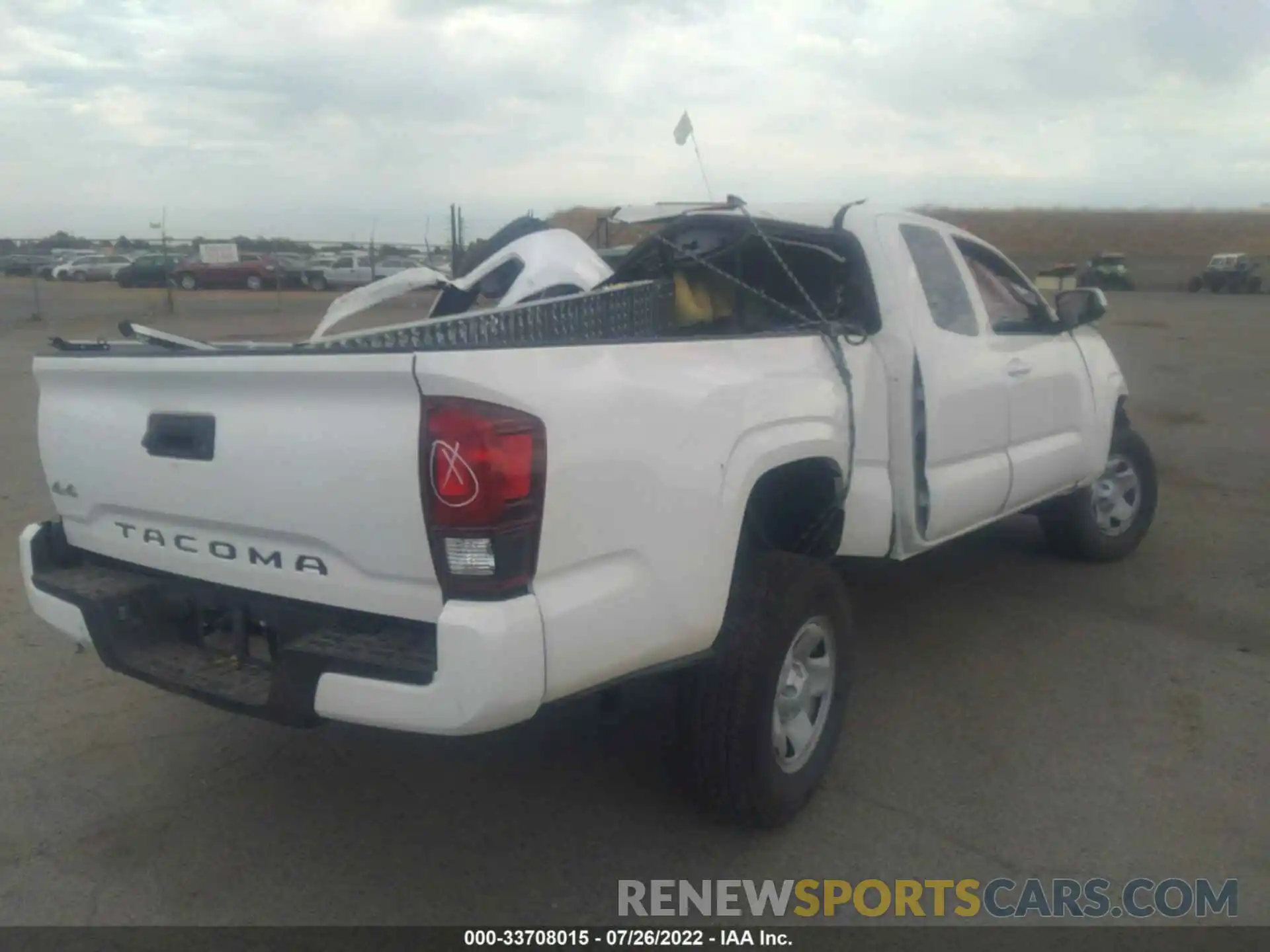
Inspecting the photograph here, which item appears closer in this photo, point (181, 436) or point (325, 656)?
point (325, 656)

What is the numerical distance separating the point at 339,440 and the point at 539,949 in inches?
59.3

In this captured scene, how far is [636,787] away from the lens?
404 cm

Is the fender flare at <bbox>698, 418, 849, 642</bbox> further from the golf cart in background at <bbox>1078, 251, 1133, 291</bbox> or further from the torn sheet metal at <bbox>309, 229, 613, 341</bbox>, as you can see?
the golf cart in background at <bbox>1078, 251, 1133, 291</bbox>

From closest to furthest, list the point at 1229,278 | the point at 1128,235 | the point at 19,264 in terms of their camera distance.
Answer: the point at 1229,278, the point at 19,264, the point at 1128,235

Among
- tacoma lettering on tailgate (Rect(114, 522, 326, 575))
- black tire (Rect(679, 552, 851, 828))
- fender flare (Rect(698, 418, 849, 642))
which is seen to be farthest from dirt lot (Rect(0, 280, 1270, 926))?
tacoma lettering on tailgate (Rect(114, 522, 326, 575))

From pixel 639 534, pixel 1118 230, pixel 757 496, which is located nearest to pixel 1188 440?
pixel 757 496

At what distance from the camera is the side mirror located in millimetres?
5672

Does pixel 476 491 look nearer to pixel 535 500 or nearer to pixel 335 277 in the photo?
pixel 535 500

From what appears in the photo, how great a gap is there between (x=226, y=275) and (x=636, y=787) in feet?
134

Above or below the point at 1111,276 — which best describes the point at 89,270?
above

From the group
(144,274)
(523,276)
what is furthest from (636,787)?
(144,274)

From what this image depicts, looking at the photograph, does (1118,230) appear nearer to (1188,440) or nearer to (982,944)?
(1188,440)

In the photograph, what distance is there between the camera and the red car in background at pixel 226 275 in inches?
1615

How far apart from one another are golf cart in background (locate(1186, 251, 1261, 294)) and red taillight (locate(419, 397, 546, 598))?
45.4m
